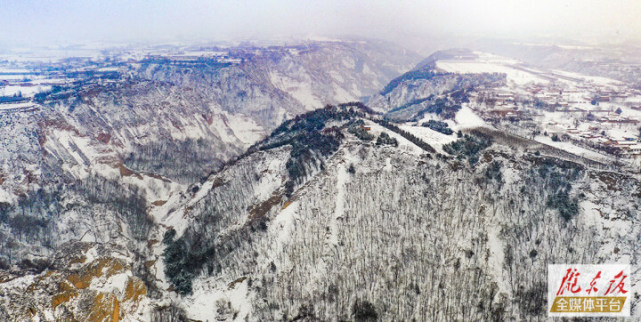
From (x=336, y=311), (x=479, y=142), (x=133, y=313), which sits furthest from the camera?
(x=479, y=142)

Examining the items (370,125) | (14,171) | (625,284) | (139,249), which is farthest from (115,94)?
(625,284)

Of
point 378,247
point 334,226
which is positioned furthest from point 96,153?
point 378,247

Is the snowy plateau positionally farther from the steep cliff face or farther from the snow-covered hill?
the steep cliff face

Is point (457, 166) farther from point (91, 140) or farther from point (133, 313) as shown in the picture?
point (91, 140)

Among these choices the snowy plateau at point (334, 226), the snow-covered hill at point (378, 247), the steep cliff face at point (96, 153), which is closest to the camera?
the snow-covered hill at point (378, 247)

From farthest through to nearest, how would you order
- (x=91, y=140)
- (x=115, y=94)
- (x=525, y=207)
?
(x=115, y=94) < (x=91, y=140) < (x=525, y=207)

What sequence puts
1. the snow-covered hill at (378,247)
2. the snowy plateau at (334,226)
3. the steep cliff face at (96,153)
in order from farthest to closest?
1. the steep cliff face at (96,153)
2. the snowy plateau at (334,226)
3. the snow-covered hill at (378,247)

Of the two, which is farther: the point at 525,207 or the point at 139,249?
the point at 139,249

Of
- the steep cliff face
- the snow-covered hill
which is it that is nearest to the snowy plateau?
the snow-covered hill

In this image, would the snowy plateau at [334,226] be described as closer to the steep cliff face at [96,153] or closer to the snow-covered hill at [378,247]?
the snow-covered hill at [378,247]

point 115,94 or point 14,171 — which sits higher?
point 115,94

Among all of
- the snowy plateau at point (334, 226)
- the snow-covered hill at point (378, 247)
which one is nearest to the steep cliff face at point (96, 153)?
the snowy plateau at point (334, 226)
